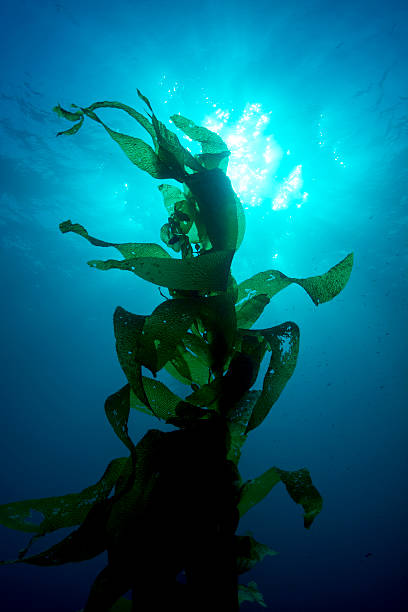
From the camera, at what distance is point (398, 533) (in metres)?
41.5

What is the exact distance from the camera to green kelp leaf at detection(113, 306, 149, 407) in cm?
79

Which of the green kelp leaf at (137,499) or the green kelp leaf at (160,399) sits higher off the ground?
the green kelp leaf at (160,399)

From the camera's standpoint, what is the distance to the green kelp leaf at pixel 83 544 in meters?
0.79

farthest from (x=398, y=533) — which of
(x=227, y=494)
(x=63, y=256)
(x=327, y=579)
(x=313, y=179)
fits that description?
(x=227, y=494)

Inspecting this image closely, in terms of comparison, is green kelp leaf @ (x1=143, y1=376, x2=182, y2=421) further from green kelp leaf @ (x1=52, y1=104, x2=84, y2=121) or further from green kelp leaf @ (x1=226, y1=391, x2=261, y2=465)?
green kelp leaf @ (x1=52, y1=104, x2=84, y2=121)

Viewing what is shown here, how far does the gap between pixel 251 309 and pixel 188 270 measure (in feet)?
1.25

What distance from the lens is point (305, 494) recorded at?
85cm

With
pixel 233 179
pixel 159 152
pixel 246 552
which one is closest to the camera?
pixel 246 552

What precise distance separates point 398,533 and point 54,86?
59.4 m

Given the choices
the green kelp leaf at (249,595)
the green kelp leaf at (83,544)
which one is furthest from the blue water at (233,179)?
the green kelp leaf at (249,595)

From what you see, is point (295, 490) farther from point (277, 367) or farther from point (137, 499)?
point (137, 499)

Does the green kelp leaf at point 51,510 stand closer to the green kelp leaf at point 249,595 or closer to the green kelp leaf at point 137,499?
the green kelp leaf at point 137,499

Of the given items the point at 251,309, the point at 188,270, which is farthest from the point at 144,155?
the point at 251,309

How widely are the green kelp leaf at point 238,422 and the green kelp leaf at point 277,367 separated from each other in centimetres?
6
